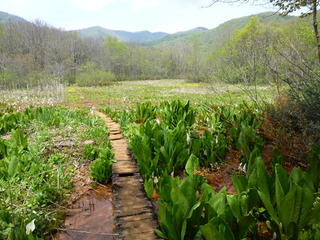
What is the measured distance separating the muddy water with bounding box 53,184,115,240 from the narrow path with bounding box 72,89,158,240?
131 mm

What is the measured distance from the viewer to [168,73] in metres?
73.3

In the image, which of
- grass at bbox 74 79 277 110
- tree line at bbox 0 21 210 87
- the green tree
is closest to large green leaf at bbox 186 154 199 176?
grass at bbox 74 79 277 110

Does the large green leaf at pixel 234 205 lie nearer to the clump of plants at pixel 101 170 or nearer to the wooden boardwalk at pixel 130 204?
the wooden boardwalk at pixel 130 204

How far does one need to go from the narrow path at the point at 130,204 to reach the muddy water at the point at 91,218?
0.43 ft

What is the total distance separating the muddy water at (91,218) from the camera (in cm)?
184

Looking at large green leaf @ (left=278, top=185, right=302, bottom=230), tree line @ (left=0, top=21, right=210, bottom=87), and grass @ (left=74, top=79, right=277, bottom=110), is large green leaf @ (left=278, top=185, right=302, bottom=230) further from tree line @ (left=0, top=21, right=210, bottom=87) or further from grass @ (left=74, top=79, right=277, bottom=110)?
tree line @ (left=0, top=21, right=210, bottom=87)

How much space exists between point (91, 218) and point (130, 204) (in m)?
0.39

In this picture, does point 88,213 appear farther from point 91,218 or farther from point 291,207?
point 291,207

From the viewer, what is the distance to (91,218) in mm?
2090

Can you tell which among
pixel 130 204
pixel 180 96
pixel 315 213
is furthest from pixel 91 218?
pixel 180 96

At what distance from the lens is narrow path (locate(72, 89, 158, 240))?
176 cm

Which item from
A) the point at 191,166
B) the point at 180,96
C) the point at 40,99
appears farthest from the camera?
the point at 180,96

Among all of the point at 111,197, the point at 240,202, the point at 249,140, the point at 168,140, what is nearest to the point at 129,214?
the point at 111,197

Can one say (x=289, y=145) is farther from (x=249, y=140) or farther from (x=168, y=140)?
(x=168, y=140)
